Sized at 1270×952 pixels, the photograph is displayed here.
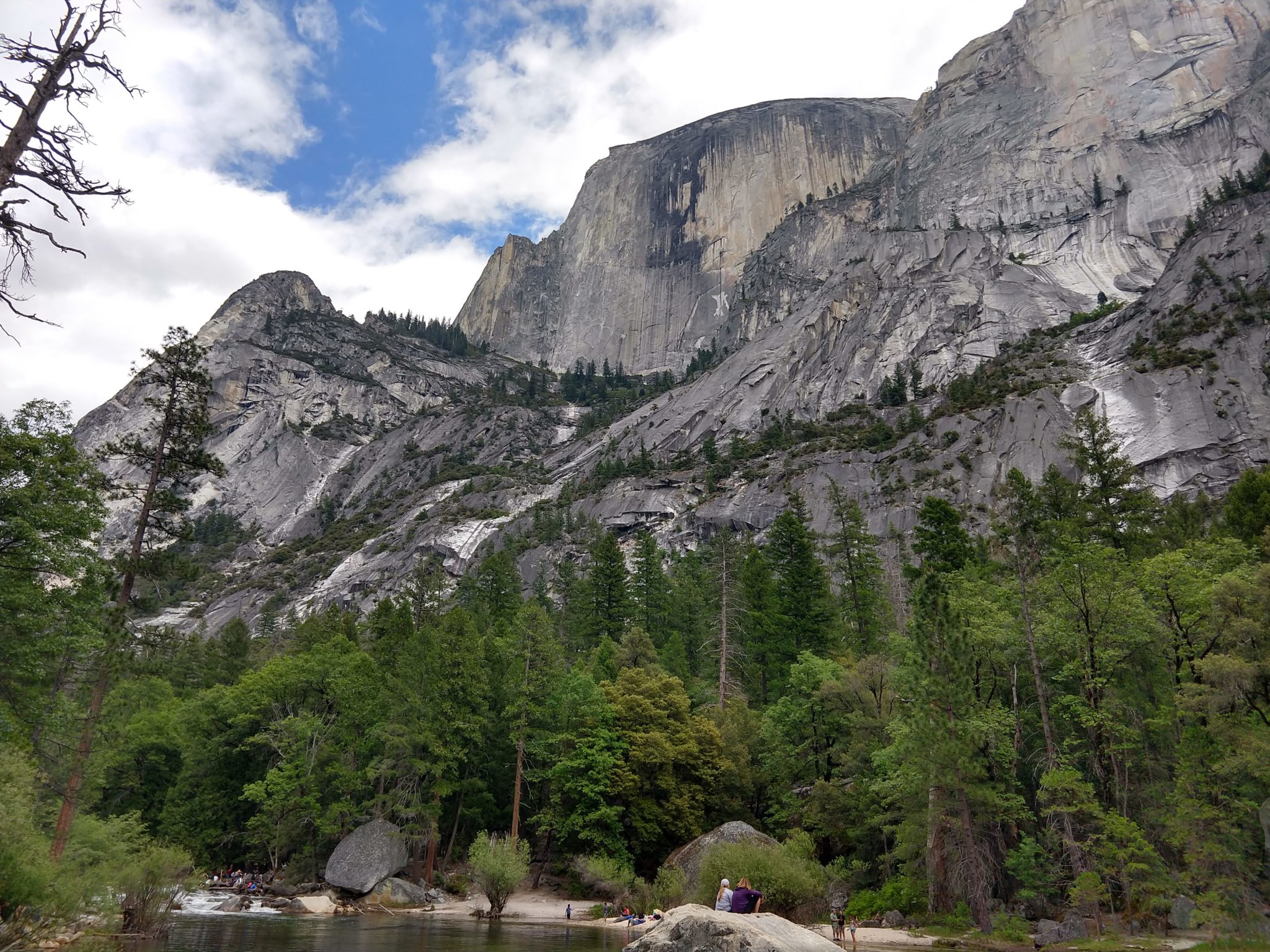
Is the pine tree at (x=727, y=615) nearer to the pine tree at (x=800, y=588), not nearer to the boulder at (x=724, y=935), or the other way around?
the pine tree at (x=800, y=588)

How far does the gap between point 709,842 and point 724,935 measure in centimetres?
2003

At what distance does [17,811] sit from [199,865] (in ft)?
109

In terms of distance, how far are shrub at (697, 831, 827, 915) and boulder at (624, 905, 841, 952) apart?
45.7 ft

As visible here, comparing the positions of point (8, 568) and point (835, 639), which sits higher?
point (835, 639)

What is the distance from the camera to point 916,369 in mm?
123062

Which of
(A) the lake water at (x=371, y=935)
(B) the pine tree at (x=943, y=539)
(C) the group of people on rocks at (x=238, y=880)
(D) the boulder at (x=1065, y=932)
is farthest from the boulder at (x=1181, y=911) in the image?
(C) the group of people on rocks at (x=238, y=880)

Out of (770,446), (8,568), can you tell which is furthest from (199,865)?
(770,446)

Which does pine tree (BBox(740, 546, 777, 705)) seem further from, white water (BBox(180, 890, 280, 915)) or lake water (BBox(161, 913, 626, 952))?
white water (BBox(180, 890, 280, 915))

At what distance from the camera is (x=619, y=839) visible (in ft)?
122

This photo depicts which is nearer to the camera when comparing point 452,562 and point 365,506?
point 452,562

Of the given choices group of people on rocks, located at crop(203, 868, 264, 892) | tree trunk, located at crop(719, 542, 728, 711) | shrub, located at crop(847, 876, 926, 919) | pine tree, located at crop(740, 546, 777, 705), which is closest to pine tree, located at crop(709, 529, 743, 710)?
tree trunk, located at crop(719, 542, 728, 711)

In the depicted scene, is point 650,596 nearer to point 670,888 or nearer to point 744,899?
point 670,888

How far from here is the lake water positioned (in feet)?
72.0

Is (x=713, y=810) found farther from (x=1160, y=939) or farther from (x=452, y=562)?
(x=452, y=562)
